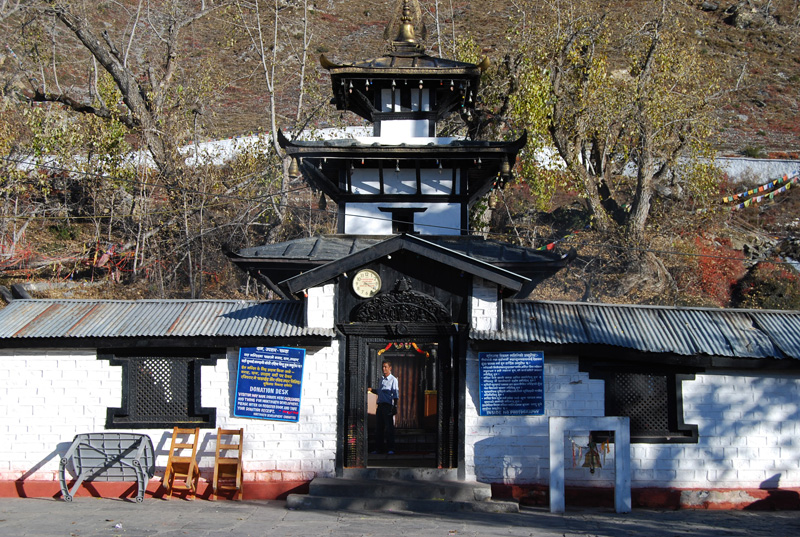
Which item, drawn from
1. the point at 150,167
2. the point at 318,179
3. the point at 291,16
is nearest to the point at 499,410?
the point at 318,179

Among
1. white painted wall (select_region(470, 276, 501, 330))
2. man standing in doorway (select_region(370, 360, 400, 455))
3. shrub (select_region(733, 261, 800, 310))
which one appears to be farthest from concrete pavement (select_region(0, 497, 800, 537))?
shrub (select_region(733, 261, 800, 310))

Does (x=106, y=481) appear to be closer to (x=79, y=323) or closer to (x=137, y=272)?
(x=79, y=323)

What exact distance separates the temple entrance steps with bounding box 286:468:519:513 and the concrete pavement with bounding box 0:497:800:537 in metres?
0.24

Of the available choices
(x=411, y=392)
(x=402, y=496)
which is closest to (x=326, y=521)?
(x=402, y=496)

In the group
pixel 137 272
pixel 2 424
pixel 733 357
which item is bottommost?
pixel 2 424

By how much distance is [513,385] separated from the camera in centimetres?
1200

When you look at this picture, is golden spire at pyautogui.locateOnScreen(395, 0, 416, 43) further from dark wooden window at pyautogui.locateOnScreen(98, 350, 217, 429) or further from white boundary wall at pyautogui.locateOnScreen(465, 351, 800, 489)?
dark wooden window at pyautogui.locateOnScreen(98, 350, 217, 429)

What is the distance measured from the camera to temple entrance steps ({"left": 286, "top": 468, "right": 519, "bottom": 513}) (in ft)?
36.8

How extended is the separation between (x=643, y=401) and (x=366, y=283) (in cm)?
487

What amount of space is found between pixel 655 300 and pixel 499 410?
1802cm

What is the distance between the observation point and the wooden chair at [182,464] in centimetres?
1163

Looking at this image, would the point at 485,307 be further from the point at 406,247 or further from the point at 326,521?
the point at 326,521

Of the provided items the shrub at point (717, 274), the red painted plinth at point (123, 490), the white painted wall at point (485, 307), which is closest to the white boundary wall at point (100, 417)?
the red painted plinth at point (123, 490)

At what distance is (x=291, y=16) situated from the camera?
68.5m
